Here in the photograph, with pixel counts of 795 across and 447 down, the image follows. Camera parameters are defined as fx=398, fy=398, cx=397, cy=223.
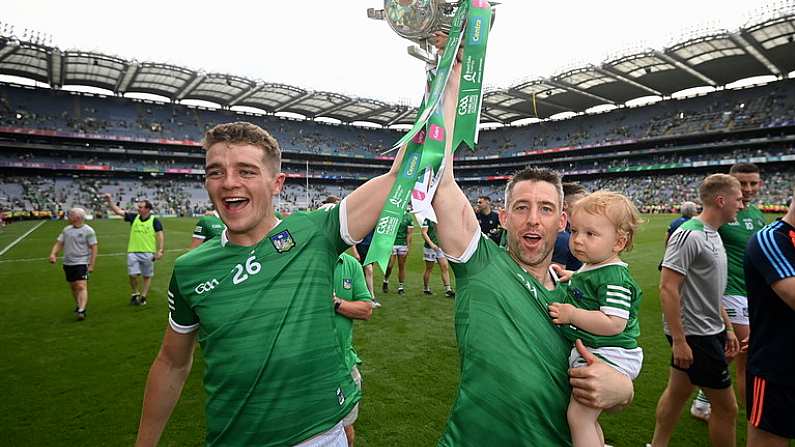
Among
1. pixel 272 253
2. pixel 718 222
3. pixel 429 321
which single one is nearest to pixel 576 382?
pixel 272 253

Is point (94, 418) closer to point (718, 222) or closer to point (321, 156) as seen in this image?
point (718, 222)

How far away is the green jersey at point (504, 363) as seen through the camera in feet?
5.45

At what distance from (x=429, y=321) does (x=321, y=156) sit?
63575 mm

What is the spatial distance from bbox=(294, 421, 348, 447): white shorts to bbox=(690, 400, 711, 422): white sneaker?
4.18m

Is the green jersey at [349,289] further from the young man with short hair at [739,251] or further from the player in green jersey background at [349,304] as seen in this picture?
the young man with short hair at [739,251]

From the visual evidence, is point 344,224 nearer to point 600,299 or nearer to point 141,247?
point 600,299

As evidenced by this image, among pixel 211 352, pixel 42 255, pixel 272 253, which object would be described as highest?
pixel 272 253

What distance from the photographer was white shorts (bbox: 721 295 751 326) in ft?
13.3

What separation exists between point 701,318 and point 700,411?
1.53m

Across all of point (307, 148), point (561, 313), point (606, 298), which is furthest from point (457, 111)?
point (307, 148)

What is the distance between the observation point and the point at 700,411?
4.20 m

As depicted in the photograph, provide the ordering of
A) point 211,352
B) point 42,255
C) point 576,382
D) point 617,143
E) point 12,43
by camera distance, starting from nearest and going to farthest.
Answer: point 576,382
point 211,352
point 42,255
point 12,43
point 617,143

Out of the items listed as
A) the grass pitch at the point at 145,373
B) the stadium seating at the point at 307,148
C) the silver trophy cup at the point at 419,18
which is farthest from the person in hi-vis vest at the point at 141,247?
the stadium seating at the point at 307,148

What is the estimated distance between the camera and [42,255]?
52.2 ft
